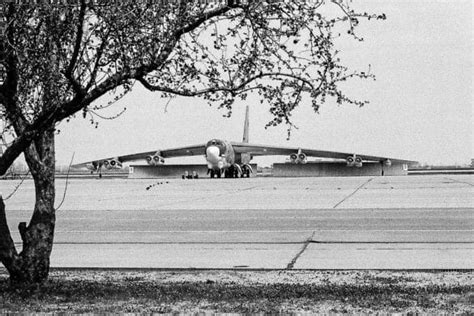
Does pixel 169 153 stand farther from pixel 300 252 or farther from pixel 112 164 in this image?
pixel 300 252

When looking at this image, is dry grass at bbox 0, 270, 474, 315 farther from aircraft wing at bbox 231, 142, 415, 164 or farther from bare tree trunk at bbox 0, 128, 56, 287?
aircraft wing at bbox 231, 142, 415, 164

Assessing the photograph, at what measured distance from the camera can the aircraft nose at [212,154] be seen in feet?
178

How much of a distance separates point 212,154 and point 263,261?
44143mm

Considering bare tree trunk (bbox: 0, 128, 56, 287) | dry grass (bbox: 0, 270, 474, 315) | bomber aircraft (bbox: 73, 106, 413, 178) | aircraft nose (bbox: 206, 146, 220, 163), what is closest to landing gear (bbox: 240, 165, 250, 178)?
bomber aircraft (bbox: 73, 106, 413, 178)

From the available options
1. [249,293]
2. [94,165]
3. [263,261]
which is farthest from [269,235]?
[94,165]

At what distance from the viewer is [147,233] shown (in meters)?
14.2

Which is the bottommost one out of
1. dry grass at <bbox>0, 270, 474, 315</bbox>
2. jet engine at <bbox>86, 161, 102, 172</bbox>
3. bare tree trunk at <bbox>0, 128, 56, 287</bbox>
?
dry grass at <bbox>0, 270, 474, 315</bbox>


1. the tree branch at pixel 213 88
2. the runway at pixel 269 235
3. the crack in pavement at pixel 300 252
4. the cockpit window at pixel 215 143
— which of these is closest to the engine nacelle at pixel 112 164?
the cockpit window at pixel 215 143

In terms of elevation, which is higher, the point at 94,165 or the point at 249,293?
the point at 94,165

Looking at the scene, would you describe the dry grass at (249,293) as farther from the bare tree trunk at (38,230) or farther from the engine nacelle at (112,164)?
the engine nacelle at (112,164)

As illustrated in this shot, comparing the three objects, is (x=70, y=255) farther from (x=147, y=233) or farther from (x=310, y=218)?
(x=310, y=218)

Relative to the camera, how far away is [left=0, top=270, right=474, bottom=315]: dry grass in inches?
266

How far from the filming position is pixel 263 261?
1023 cm

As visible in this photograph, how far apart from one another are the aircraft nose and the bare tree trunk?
152 feet
